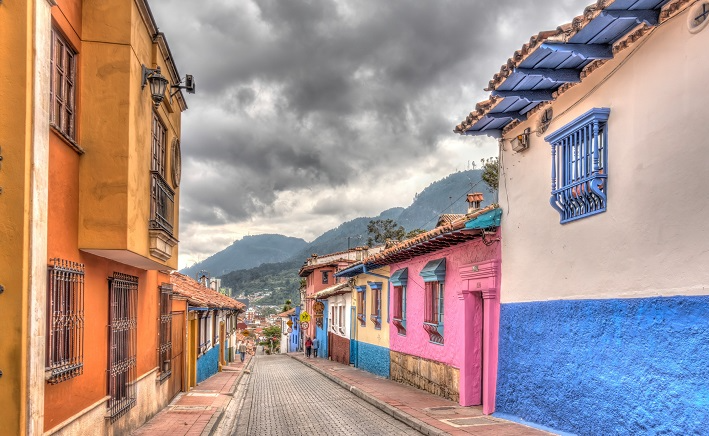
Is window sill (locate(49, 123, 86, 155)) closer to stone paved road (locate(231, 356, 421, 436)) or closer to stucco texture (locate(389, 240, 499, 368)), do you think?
stone paved road (locate(231, 356, 421, 436))

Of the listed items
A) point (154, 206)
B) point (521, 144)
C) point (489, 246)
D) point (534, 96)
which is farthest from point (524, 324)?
point (154, 206)

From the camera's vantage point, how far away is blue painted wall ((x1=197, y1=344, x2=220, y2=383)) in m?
21.1

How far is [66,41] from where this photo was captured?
7.47m

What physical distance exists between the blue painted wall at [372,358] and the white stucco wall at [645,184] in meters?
11.8


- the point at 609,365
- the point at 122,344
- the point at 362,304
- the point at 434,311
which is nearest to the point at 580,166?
the point at 609,365

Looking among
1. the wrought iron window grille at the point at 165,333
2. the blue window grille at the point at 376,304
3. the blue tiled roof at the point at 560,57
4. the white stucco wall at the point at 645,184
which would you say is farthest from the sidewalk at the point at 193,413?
the blue tiled roof at the point at 560,57

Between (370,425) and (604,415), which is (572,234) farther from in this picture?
(370,425)

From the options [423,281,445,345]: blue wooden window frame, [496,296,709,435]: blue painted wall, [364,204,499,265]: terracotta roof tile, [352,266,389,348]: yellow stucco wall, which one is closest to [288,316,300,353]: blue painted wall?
[352,266,389,348]: yellow stucco wall

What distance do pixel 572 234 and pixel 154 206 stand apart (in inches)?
243

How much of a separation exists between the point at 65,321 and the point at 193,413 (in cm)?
694

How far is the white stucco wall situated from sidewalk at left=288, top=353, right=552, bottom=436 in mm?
2310

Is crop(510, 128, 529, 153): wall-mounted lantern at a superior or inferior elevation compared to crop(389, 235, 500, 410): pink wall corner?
superior

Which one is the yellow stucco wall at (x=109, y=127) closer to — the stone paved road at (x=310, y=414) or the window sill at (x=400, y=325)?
the stone paved road at (x=310, y=414)

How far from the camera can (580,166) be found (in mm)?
8789
